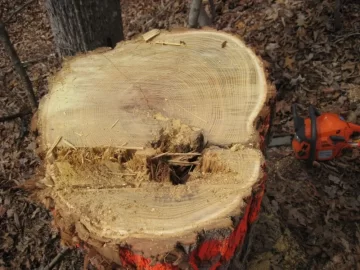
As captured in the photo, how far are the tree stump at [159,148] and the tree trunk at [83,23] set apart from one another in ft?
1.72

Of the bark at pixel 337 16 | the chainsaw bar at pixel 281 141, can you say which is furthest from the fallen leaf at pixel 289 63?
the chainsaw bar at pixel 281 141

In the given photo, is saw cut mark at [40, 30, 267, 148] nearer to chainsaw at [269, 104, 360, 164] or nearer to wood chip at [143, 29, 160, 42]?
wood chip at [143, 29, 160, 42]

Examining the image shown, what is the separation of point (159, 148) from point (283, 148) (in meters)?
2.38

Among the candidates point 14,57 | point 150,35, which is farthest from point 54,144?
point 14,57

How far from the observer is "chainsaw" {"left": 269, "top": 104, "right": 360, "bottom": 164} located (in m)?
3.35

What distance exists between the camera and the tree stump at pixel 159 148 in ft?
5.06

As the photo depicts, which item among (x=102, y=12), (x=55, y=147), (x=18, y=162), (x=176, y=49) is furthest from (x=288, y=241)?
(x=18, y=162)

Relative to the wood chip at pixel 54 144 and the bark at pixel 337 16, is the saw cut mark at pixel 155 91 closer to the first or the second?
the wood chip at pixel 54 144

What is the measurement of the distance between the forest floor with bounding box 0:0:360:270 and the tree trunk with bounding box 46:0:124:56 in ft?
3.02

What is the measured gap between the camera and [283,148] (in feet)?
12.7

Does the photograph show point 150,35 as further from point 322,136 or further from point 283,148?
point 283,148

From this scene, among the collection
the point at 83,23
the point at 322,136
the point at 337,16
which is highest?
the point at 83,23

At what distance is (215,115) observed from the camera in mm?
1980

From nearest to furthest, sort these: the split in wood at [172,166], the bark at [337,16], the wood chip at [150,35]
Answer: the split in wood at [172,166] < the wood chip at [150,35] < the bark at [337,16]
